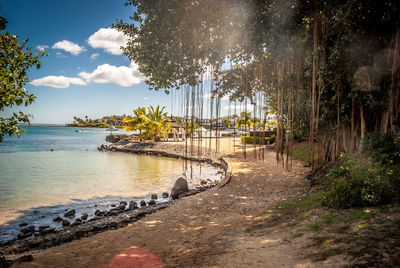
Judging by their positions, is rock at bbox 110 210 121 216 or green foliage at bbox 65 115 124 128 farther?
green foliage at bbox 65 115 124 128

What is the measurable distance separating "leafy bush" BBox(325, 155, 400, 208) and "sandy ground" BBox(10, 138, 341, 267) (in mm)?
1703

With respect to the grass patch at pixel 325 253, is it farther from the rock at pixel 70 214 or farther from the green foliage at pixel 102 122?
the green foliage at pixel 102 122

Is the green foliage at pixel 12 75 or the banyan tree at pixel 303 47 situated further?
the banyan tree at pixel 303 47

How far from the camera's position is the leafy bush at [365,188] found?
15.4 feet

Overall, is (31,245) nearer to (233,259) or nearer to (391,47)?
(233,259)

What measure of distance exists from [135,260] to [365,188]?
16.9 ft

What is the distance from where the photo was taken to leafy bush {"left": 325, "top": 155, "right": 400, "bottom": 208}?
4703 millimetres

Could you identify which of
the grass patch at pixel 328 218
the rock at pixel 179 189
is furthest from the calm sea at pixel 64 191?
the grass patch at pixel 328 218


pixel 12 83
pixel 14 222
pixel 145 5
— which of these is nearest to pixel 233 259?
pixel 12 83

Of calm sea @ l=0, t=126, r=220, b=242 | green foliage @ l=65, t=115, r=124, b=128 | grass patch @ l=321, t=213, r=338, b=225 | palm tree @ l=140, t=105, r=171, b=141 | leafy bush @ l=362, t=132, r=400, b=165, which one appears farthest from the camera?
green foliage @ l=65, t=115, r=124, b=128

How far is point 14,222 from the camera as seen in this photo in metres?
7.97

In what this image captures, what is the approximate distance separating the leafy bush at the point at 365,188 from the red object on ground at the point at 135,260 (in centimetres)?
420

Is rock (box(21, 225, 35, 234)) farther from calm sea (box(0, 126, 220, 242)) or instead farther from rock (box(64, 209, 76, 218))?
rock (box(64, 209, 76, 218))

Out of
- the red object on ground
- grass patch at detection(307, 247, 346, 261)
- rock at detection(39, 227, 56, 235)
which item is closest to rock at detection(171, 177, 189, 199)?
rock at detection(39, 227, 56, 235)
